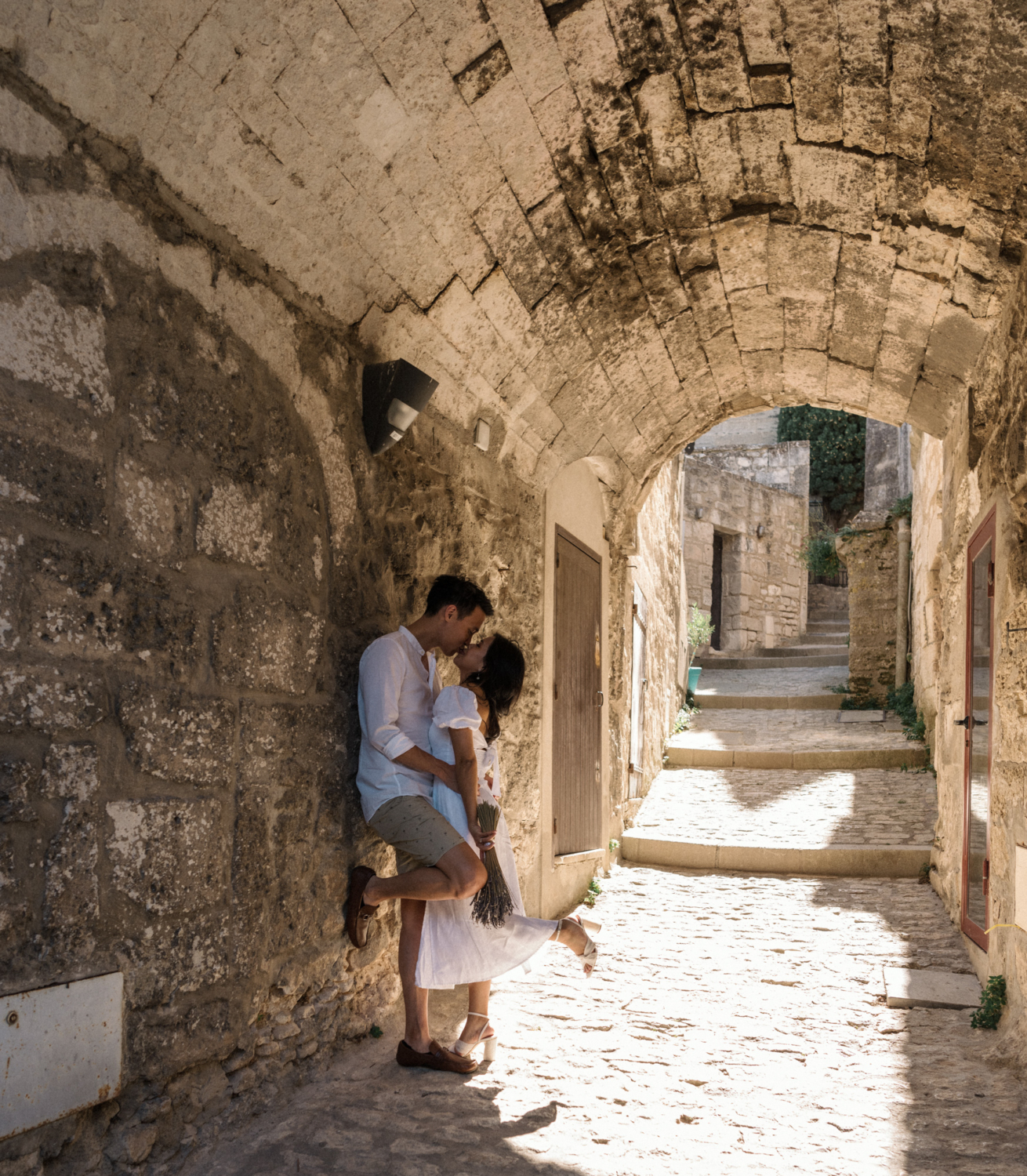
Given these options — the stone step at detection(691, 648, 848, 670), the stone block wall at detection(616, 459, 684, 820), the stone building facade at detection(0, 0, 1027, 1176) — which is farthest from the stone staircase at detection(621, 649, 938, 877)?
the stone step at detection(691, 648, 848, 670)

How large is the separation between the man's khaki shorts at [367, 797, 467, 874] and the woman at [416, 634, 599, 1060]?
0.10 m

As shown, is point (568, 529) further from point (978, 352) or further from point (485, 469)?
point (978, 352)

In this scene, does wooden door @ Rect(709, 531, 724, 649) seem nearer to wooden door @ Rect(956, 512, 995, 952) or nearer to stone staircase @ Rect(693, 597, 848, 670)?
stone staircase @ Rect(693, 597, 848, 670)

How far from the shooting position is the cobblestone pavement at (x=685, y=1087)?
7.54ft

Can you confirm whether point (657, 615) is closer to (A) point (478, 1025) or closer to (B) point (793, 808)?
(B) point (793, 808)

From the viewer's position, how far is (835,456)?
20.4 m

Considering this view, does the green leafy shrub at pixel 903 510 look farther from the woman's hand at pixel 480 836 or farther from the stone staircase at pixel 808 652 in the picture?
the woman's hand at pixel 480 836

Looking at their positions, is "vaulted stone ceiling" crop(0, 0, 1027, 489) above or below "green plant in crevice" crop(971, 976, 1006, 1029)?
above

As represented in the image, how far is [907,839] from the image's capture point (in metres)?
6.06

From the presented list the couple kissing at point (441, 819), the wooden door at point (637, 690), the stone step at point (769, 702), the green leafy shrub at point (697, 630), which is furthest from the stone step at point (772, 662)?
the couple kissing at point (441, 819)

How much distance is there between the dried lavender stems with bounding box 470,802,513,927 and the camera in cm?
278

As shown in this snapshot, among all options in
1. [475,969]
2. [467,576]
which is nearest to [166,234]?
[467,576]

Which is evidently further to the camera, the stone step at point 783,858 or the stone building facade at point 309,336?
the stone step at point 783,858

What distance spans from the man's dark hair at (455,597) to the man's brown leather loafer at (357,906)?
0.80 m
